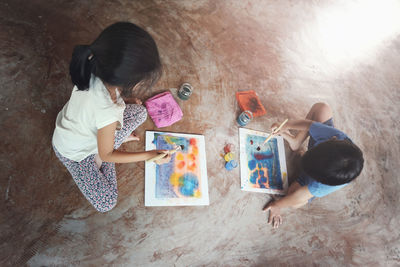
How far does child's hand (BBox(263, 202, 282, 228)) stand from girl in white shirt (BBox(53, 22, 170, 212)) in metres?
0.97

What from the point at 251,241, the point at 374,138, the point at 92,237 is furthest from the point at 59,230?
the point at 374,138

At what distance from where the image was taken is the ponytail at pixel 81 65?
36.4 inches

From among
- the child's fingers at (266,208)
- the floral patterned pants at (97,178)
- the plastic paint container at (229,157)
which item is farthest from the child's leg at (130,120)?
the child's fingers at (266,208)

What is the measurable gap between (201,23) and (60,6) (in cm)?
130

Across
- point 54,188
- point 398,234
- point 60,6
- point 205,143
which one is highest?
point 60,6

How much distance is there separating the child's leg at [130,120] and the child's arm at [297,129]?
3.40 feet

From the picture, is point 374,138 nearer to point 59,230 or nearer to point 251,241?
point 251,241

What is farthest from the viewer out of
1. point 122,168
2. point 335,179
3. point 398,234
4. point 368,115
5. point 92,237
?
point 368,115

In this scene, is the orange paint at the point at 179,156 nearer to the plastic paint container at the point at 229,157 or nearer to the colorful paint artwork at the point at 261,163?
the plastic paint container at the point at 229,157

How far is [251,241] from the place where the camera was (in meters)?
1.79

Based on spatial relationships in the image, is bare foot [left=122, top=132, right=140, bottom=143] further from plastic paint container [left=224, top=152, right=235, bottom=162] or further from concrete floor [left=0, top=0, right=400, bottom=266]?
plastic paint container [left=224, top=152, right=235, bottom=162]

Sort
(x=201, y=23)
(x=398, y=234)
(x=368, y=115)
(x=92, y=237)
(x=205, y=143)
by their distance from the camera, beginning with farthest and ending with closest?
(x=368, y=115), (x=201, y=23), (x=398, y=234), (x=205, y=143), (x=92, y=237)

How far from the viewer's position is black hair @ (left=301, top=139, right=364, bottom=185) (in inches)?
53.8

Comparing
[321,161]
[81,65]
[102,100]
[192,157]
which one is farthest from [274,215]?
[81,65]
